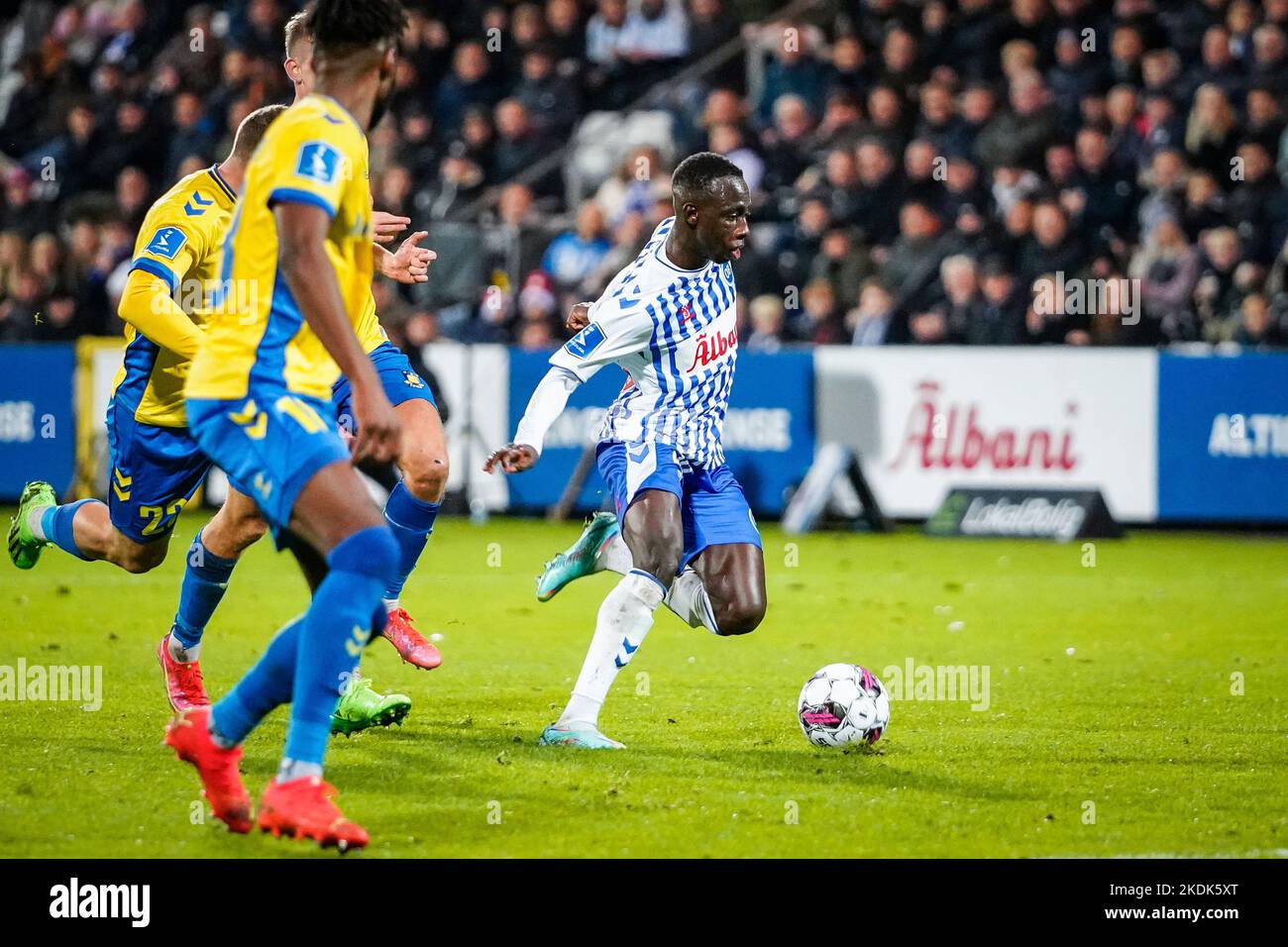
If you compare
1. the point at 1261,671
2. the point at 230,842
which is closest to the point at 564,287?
the point at 1261,671

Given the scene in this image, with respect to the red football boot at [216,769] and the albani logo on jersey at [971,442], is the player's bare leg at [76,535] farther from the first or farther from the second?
the albani logo on jersey at [971,442]

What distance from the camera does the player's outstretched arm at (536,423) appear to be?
623 centimetres

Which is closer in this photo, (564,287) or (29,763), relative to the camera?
(29,763)

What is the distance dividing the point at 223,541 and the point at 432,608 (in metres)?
3.86

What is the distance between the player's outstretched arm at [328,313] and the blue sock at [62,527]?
10.6 feet

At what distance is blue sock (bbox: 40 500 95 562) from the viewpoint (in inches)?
298

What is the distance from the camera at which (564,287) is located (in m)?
17.6

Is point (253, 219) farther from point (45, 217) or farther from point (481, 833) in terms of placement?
point (45, 217)

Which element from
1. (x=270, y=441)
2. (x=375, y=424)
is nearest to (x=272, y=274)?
(x=270, y=441)

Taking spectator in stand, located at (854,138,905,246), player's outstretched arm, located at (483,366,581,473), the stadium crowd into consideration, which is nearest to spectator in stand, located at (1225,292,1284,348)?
the stadium crowd

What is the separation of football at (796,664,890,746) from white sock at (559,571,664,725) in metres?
0.68

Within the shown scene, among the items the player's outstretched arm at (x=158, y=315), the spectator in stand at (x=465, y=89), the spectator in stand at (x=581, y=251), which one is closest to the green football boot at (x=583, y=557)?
the player's outstretched arm at (x=158, y=315)

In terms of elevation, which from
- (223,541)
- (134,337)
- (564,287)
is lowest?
(223,541)

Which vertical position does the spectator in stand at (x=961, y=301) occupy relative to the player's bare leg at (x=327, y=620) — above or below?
above
